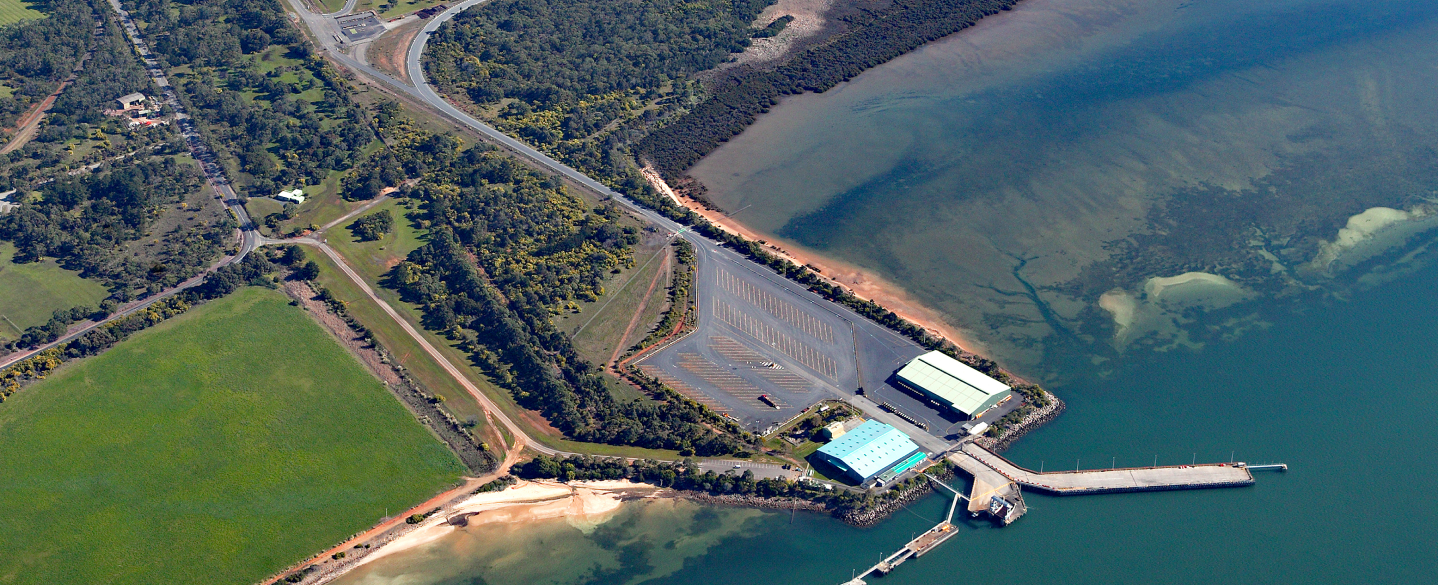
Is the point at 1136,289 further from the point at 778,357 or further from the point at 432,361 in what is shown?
the point at 432,361

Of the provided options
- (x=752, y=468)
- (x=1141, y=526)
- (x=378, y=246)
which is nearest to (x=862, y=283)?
(x=752, y=468)

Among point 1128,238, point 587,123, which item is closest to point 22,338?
point 587,123

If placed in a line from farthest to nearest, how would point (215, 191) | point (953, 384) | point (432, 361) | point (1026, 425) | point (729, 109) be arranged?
point (729, 109) → point (215, 191) → point (432, 361) → point (953, 384) → point (1026, 425)

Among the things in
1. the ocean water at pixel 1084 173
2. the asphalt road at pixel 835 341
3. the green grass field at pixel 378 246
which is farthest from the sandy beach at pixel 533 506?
the ocean water at pixel 1084 173

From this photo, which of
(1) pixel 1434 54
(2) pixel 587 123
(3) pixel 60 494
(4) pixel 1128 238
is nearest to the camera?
(3) pixel 60 494

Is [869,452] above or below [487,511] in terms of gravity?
above

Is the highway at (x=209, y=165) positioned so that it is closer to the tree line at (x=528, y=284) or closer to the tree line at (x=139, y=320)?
the tree line at (x=139, y=320)

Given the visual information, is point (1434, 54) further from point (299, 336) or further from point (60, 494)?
point (60, 494)
